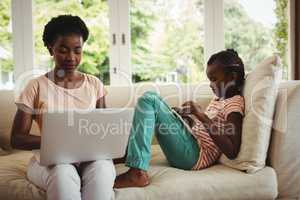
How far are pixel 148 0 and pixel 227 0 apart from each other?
699 millimetres

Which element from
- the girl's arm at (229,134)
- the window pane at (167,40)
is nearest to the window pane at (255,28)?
the window pane at (167,40)

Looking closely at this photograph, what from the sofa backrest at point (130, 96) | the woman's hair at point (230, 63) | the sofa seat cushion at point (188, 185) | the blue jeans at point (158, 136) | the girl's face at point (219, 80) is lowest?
the sofa seat cushion at point (188, 185)

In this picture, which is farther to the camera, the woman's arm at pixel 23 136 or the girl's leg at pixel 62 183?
the woman's arm at pixel 23 136

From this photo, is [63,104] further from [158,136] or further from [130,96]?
[130,96]

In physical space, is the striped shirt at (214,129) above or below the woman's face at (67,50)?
below

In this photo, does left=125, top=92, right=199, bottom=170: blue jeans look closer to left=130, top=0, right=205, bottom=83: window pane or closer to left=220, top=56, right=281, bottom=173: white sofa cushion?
left=220, top=56, right=281, bottom=173: white sofa cushion

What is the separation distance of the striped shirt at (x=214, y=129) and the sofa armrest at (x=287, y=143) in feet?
0.58

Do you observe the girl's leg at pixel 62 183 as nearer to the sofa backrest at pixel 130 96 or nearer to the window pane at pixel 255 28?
the sofa backrest at pixel 130 96

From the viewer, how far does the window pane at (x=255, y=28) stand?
2.96 metres

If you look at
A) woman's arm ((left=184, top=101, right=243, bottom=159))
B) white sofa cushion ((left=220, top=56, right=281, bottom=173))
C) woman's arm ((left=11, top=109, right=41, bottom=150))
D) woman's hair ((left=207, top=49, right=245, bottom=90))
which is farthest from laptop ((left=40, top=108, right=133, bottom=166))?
woman's hair ((left=207, top=49, right=245, bottom=90))

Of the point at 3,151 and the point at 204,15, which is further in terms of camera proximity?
the point at 204,15

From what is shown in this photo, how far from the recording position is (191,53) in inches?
115

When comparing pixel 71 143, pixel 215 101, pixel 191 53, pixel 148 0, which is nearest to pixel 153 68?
pixel 191 53

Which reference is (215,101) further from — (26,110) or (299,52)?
(299,52)
